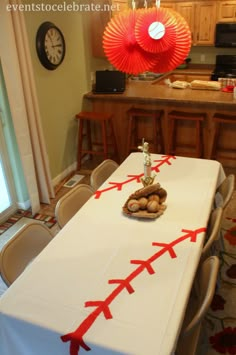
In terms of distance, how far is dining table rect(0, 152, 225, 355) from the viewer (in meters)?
1.23

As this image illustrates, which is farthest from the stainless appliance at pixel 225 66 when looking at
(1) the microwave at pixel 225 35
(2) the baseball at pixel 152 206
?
(2) the baseball at pixel 152 206

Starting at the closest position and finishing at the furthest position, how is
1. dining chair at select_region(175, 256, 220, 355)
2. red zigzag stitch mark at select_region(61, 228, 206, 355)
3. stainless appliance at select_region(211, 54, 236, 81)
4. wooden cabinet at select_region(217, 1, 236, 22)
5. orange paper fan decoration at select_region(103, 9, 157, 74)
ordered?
red zigzag stitch mark at select_region(61, 228, 206, 355), dining chair at select_region(175, 256, 220, 355), orange paper fan decoration at select_region(103, 9, 157, 74), wooden cabinet at select_region(217, 1, 236, 22), stainless appliance at select_region(211, 54, 236, 81)

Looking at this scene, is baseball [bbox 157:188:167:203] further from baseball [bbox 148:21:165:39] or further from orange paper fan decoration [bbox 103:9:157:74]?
baseball [bbox 148:21:165:39]

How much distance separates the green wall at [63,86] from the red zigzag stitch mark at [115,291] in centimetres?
236

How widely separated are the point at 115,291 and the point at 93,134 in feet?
11.2

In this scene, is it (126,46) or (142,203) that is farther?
(142,203)

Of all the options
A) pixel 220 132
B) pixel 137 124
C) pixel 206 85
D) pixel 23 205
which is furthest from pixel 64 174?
pixel 206 85

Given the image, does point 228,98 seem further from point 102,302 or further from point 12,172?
point 102,302

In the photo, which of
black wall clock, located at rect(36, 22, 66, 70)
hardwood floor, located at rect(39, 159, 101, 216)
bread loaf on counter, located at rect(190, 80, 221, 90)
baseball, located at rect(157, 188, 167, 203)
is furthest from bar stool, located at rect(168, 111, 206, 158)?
baseball, located at rect(157, 188, 167, 203)

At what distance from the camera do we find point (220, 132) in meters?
4.07

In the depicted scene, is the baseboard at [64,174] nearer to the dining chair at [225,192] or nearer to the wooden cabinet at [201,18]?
the dining chair at [225,192]

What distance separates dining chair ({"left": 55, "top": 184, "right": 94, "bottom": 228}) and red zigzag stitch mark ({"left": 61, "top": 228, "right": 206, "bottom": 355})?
0.70 m

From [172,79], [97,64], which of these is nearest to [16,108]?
[97,64]

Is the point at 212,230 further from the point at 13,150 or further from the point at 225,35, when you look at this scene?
the point at 225,35
